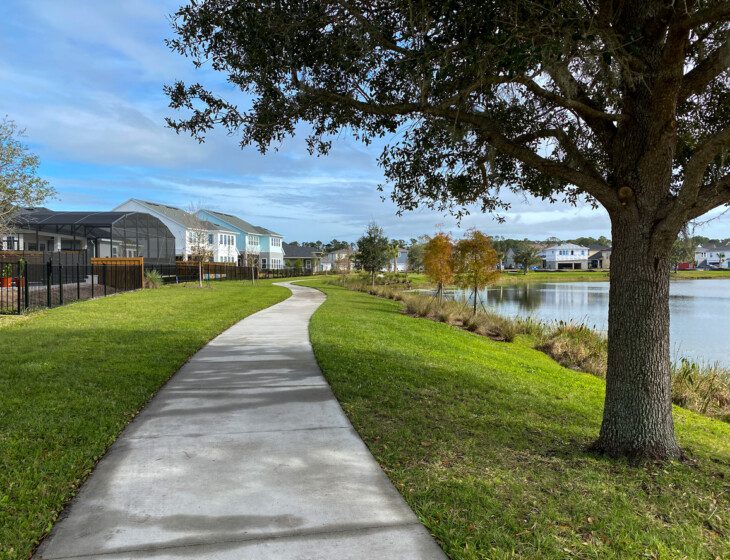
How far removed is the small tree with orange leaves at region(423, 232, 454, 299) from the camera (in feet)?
80.1

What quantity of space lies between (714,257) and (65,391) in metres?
156

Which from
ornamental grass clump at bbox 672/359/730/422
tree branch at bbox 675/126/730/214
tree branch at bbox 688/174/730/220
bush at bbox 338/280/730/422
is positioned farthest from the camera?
bush at bbox 338/280/730/422

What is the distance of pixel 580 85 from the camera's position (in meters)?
5.68

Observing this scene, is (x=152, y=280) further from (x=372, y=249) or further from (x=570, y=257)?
(x=570, y=257)

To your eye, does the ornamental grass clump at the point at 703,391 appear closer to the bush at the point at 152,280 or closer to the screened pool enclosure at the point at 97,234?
the bush at the point at 152,280

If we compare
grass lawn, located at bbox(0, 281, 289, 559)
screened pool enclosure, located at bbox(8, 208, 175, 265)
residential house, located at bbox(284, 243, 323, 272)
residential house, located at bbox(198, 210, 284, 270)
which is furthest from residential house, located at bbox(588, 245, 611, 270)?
grass lawn, located at bbox(0, 281, 289, 559)

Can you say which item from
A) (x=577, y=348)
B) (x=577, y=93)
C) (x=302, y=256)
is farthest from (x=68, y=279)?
(x=302, y=256)

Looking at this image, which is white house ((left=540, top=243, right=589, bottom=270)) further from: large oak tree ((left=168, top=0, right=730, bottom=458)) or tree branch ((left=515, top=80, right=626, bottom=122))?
tree branch ((left=515, top=80, right=626, bottom=122))

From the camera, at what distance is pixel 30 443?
15.1ft

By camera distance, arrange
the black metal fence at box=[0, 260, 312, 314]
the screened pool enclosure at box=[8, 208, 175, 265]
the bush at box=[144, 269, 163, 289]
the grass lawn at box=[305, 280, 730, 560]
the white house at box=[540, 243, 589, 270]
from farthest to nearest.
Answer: the white house at box=[540, 243, 589, 270] < the screened pool enclosure at box=[8, 208, 175, 265] < the bush at box=[144, 269, 163, 289] < the black metal fence at box=[0, 260, 312, 314] < the grass lawn at box=[305, 280, 730, 560]

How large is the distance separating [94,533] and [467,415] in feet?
12.8

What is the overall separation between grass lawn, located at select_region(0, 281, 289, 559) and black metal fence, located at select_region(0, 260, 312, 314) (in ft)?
8.11

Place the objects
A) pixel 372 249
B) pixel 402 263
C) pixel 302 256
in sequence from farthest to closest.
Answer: pixel 402 263, pixel 302 256, pixel 372 249

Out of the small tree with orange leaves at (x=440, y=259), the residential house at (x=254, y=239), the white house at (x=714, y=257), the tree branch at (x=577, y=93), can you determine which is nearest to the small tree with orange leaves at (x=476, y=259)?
the small tree with orange leaves at (x=440, y=259)
